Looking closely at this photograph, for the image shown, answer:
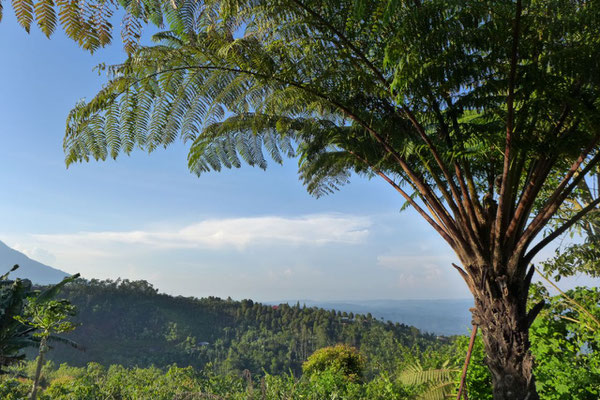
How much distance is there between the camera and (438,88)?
7.88 ft

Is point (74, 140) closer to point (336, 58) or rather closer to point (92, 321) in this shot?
point (336, 58)

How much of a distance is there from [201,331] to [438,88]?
38.9m

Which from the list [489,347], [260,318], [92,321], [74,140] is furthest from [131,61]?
[92,321]

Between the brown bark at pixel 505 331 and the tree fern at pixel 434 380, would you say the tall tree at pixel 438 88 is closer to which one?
the brown bark at pixel 505 331

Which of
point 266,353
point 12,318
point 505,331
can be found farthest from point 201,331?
point 505,331

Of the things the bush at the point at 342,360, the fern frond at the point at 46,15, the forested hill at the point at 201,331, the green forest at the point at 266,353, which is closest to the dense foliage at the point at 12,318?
the green forest at the point at 266,353

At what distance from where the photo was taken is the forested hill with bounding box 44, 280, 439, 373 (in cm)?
2958

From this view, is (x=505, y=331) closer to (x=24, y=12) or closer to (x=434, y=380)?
(x=434, y=380)

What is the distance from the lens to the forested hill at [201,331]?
29.6 m

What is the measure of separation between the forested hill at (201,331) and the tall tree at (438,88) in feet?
80.0

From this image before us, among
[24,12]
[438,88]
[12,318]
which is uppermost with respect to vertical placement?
[438,88]

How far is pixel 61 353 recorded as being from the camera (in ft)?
107

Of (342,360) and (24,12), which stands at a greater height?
(24,12)

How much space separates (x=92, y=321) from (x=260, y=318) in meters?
16.6
